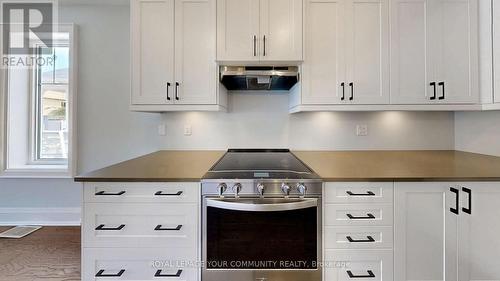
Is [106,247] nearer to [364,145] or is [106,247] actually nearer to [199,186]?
[199,186]

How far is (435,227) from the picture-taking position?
1.44 m

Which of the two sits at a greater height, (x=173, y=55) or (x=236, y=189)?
(x=173, y=55)

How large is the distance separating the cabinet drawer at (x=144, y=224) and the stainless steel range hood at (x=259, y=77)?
3.69 ft

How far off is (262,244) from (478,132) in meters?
2.15

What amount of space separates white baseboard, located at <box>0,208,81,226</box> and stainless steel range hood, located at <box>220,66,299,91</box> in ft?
7.88

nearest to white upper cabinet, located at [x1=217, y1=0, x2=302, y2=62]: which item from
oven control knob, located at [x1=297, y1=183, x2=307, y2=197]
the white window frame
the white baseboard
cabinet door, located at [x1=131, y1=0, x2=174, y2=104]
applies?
cabinet door, located at [x1=131, y1=0, x2=174, y2=104]

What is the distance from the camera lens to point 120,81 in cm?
284

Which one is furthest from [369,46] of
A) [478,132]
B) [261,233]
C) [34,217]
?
[34,217]

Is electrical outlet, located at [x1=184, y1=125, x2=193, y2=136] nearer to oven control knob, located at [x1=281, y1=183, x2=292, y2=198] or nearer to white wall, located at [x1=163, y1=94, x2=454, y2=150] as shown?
white wall, located at [x1=163, y1=94, x2=454, y2=150]

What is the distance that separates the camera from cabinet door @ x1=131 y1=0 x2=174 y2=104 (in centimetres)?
215

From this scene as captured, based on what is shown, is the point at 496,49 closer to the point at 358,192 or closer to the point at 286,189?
the point at 358,192

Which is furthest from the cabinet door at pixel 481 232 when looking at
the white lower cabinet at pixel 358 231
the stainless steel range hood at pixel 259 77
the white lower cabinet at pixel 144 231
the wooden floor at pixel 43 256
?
the wooden floor at pixel 43 256

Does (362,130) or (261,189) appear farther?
(362,130)

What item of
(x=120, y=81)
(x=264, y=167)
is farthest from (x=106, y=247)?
(x=120, y=81)
